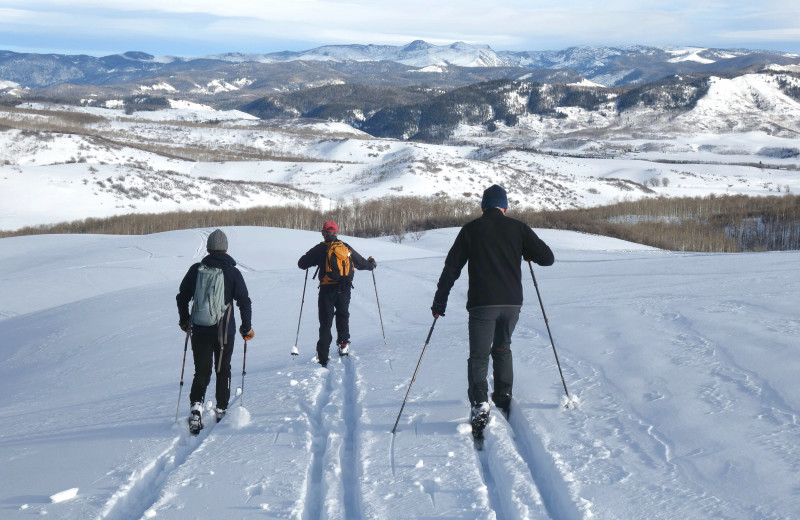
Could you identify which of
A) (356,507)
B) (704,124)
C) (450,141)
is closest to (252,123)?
(450,141)

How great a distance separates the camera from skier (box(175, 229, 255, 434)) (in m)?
5.66

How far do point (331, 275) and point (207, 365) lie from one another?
7.34 feet

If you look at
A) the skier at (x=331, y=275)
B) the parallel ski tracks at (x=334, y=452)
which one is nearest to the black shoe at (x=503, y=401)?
the parallel ski tracks at (x=334, y=452)

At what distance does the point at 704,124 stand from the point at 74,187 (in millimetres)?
126774

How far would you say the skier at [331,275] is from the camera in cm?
771

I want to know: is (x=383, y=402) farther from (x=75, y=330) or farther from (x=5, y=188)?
(x=5, y=188)

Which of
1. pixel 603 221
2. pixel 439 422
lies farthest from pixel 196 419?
pixel 603 221

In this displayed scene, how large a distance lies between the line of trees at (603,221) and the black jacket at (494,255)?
910 inches

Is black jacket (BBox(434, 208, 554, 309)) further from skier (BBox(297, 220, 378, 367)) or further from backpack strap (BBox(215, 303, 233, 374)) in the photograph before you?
skier (BBox(297, 220, 378, 367))

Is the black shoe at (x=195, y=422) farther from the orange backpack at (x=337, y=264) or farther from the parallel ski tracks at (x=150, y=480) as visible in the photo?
the orange backpack at (x=337, y=264)

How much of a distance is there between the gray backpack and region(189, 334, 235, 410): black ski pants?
8.2 inches

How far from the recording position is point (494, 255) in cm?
503

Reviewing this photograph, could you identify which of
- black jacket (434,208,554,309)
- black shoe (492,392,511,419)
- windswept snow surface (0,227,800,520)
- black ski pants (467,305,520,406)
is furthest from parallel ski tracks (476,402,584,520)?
black jacket (434,208,554,309)

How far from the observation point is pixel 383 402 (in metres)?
6.11
